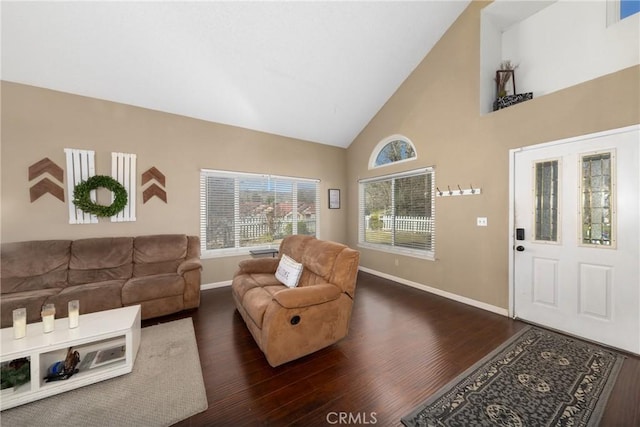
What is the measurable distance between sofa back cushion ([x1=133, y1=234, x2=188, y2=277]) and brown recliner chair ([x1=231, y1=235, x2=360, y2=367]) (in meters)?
1.37

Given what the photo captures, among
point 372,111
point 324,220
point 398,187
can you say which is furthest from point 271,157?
point 398,187

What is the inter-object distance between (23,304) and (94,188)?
59.1 inches

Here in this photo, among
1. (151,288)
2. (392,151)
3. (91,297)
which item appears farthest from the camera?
(392,151)

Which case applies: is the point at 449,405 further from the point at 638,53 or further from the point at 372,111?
the point at 372,111

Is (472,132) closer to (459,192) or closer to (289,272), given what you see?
(459,192)

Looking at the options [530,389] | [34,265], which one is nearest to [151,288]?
[34,265]

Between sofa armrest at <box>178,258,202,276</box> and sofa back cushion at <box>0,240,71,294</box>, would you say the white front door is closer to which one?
sofa armrest at <box>178,258,202,276</box>

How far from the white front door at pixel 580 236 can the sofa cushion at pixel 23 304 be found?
212 inches

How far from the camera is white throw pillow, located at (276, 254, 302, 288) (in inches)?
101

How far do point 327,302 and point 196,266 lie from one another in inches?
79.4

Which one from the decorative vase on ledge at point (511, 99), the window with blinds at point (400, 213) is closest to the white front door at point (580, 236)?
the decorative vase on ledge at point (511, 99)

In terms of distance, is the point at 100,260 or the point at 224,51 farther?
the point at 100,260

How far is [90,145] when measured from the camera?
316 cm

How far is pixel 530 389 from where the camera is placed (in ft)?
5.59
